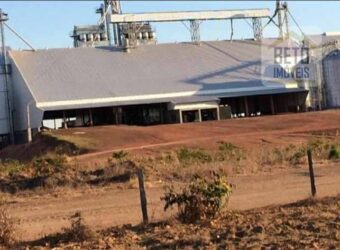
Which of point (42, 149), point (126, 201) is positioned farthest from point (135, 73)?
point (126, 201)

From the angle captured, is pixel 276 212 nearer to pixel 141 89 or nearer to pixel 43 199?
pixel 43 199

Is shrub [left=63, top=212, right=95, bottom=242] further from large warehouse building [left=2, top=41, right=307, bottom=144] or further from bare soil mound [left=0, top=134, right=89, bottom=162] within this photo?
large warehouse building [left=2, top=41, right=307, bottom=144]

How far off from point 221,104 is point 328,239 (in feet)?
238

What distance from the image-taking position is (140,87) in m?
76.0

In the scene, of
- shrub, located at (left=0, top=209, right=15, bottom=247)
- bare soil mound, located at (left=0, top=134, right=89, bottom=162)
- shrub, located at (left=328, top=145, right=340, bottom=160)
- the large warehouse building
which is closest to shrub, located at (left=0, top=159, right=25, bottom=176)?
bare soil mound, located at (left=0, top=134, right=89, bottom=162)

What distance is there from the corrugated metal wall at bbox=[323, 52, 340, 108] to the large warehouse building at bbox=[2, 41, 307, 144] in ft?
13.1

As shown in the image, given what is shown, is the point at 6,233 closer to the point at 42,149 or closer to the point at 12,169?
the point at 12,169

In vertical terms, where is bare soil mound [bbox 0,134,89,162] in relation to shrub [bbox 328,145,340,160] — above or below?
above

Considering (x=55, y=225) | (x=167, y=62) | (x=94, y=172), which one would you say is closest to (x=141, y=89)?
(x=167, y=62)

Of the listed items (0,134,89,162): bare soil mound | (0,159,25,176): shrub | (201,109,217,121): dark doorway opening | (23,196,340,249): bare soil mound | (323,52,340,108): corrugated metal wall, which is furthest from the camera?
(323,52,340,108): corrugated metal wall

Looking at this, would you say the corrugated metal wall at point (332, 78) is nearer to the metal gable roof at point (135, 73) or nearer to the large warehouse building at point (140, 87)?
the large warehouse building at point (140, 87)

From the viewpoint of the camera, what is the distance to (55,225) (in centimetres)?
1452

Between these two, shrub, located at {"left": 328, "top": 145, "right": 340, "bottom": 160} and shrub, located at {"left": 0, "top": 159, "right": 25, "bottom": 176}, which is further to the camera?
shrub, located at {"left": 0, "top": 159, "right": 25, "bottom": 176}

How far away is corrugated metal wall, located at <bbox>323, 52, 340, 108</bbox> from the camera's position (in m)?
84.2
